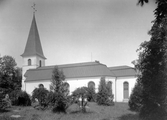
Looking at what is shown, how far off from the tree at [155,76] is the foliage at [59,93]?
8445mm

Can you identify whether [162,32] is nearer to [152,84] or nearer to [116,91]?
[152,84]

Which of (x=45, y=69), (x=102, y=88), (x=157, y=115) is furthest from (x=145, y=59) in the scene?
(x=45, y=69)

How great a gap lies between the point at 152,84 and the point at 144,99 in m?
1.15

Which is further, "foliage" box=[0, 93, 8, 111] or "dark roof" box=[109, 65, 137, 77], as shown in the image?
"dark roof" box=[109, 65, 137, 77]

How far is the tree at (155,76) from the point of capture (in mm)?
9273

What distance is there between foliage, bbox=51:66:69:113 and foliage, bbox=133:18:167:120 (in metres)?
8.44

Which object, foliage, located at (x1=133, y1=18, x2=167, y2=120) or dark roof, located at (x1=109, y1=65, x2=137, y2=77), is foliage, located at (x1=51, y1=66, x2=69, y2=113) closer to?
foliage, located at (x1=133, y1=18, x2=167, y2=120)

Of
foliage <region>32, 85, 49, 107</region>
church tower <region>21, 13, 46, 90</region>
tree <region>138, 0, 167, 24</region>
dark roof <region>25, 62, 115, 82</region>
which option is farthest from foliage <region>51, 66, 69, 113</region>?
church tower <region>21, 13, 46, 90</region>

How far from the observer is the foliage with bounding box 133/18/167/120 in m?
9.27

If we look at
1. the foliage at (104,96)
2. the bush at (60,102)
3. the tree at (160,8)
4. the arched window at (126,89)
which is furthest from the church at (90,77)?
the tree at (160,8)

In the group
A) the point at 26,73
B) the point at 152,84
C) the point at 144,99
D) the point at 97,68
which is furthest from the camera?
the point at 26,73

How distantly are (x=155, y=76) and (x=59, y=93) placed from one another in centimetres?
985

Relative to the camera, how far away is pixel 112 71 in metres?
40.4

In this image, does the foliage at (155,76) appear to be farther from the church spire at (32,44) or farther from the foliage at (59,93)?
the church spire at (32,44)
